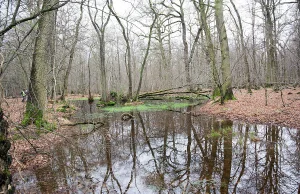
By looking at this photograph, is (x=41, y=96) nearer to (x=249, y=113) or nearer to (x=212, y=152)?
(x=212, y=152)

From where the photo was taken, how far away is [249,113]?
33.6 ft

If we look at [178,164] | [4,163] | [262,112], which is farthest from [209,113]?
[4,163]

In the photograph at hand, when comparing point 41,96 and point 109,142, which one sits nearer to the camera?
point 109,142

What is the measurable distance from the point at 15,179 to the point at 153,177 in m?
3.16

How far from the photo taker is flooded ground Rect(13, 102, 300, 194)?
4.15 m

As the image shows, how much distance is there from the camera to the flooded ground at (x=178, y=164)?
13.6 feet

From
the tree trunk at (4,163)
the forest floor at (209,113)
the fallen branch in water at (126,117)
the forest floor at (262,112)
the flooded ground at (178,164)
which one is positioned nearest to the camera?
the tree trunk at (4,163)

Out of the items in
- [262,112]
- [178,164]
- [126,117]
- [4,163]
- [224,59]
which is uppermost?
[224,59]

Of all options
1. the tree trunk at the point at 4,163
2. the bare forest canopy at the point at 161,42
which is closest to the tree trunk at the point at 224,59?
the bare forest canopy at the point at 161,42

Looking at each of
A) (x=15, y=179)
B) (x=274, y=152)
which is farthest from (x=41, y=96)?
(x=274, y=152)

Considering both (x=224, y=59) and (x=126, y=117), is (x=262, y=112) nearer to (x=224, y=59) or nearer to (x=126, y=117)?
(x=224, y=59)

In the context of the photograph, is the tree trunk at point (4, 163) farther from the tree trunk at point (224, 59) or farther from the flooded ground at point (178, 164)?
the tree trunk at point (224, 59)

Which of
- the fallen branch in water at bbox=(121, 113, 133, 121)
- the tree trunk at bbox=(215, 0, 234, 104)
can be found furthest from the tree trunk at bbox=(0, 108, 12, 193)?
the tree trunk at bbox=(215, 0, 234, 104)

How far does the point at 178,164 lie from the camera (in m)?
5.25
